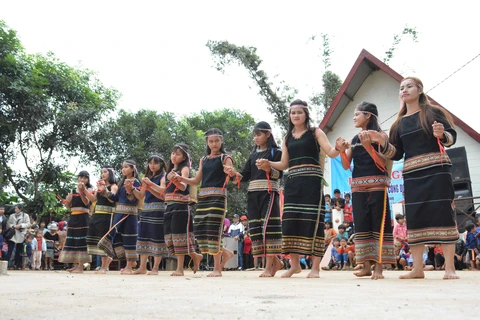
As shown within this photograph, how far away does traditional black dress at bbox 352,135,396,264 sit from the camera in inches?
202

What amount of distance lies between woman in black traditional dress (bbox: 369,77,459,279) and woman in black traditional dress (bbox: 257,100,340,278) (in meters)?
0.78

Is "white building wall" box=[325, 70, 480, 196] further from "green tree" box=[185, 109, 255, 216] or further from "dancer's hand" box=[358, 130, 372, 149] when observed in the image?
"dancer's hand" box=[358, 130, 372, 149]

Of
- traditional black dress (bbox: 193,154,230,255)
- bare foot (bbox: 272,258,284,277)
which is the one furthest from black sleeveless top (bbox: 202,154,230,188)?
bare foot (bbox: 272,258,284,277)

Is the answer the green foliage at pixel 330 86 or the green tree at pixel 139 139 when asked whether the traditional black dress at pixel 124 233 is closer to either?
the green tree at pixel 139 139

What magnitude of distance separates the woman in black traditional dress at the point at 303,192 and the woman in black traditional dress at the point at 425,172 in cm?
78

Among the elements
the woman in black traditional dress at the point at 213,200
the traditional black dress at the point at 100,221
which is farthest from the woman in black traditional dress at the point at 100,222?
the woman in black traditional dress at the point at 213,200

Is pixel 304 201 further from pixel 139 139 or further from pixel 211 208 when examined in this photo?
pixel 139 139

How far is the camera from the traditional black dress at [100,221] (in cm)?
830

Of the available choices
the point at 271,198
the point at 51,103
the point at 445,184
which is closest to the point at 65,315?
the point at 445,184

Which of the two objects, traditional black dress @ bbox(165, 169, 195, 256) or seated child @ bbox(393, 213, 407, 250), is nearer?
traditional black dress @ bbox(165, 169, 195, 256)

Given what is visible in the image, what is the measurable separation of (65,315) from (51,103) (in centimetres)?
1784

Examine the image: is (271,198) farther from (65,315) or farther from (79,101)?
(79,101)

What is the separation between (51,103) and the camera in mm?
18734

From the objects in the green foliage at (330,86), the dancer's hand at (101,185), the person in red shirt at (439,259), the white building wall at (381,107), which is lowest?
the person in red shirt at (439,259)
